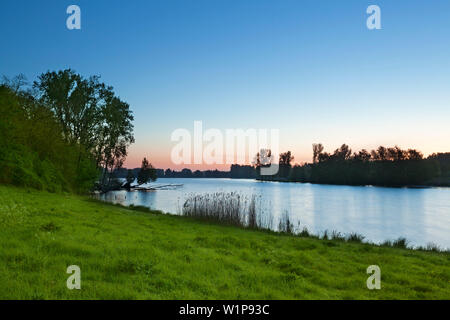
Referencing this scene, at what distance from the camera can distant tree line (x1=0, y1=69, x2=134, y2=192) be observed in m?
25.2

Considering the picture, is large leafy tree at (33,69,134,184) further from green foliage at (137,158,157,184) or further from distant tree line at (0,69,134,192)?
green foliage at (137,158,157,184)

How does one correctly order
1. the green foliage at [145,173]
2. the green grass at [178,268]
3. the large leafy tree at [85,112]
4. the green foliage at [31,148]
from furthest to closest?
the green foliage at [145,173]
the large leafy tree at [85,112]
the green foliage at [31,148]
the green grass at [178,268]

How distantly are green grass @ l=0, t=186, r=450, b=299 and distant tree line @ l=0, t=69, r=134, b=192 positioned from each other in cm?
1559

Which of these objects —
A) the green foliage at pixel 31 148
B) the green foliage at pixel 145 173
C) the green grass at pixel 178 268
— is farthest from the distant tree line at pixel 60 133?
the green foliage at pixel 145 173

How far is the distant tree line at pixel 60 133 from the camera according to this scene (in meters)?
25.2

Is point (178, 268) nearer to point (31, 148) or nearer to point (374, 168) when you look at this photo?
point (31, 148)

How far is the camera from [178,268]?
26.3 ft

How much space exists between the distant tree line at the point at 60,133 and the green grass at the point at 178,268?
15589mm

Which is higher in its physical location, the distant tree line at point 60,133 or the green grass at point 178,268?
the distant tree line at point 60,133

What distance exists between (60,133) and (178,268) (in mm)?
32494

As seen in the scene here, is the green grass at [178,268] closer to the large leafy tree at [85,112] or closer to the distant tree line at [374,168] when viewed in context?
the large leafy tree at [85,112]

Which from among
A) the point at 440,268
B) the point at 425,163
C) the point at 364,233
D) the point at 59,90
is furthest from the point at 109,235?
the point at 425,163
